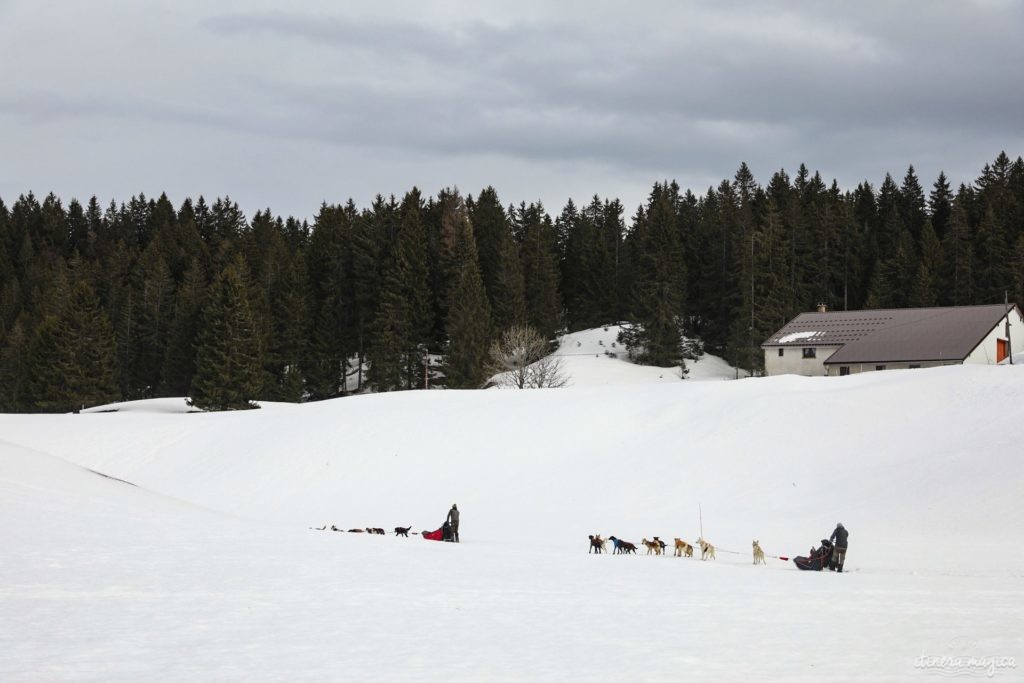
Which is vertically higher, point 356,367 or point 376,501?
point 356,367

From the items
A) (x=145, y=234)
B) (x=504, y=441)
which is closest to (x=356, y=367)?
(x=504, y=441)

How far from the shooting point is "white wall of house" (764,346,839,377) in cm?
6656

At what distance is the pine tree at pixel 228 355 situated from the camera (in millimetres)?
67938

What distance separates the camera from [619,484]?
36.0m

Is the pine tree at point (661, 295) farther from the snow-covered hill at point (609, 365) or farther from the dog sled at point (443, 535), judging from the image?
the dog sled at point (443, 535)

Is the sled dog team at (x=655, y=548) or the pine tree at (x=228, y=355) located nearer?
the sled dog team at (x=655, y=548)

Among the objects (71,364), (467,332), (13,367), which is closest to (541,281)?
(467,332)

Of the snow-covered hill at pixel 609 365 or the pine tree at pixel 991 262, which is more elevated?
the pine tree at pixel 991 262

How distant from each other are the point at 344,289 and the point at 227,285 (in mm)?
22276

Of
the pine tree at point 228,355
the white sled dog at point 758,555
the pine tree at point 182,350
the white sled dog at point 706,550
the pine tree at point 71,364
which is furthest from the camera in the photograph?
the pine tree at point 182,350

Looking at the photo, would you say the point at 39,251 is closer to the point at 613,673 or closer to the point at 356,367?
the point at 356,367

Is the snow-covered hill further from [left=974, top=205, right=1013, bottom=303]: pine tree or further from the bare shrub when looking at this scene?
[left=974, top=205, right=1013, bottom=303]: pine tree

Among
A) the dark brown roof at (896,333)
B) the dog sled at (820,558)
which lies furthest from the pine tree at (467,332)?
the dog sled at (820,558)

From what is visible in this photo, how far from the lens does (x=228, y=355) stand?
229ft
